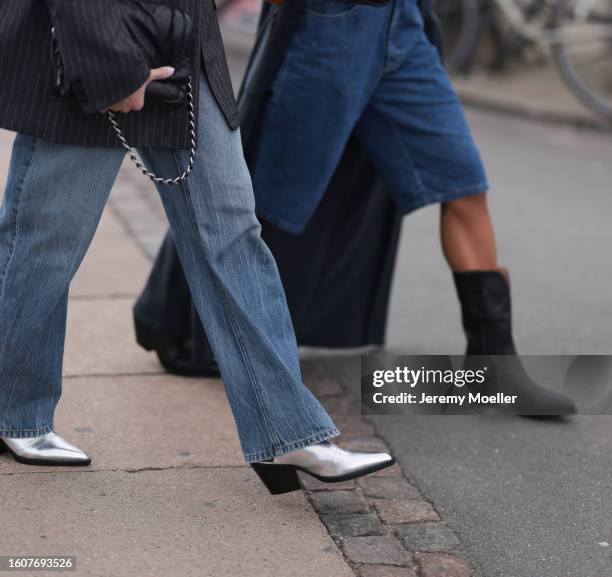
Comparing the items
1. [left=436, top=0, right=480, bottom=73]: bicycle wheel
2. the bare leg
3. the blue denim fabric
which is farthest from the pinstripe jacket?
[left=436, top=0, right=480, bottom=73]: bicycle wheel

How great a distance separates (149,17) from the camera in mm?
2494

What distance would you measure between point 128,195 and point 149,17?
3.93m

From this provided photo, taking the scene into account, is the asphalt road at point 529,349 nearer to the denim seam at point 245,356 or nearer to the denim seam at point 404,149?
the denim seam at point 245,356

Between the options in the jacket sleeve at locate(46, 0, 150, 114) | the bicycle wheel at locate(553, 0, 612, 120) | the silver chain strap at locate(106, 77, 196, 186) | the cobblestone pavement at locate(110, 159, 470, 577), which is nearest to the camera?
the jacket sleeve at locate(46, 0, 150, 114)

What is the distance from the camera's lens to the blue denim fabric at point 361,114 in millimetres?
3357

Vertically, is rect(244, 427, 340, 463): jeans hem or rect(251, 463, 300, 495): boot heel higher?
rect(244, 427, 340, 463): jeans hem

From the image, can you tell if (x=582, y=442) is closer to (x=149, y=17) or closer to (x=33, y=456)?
(x=33, y=456)

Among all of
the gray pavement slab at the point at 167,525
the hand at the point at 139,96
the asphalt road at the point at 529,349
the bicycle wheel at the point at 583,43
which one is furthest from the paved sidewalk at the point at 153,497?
the bicycle wheel at the point at 583,43

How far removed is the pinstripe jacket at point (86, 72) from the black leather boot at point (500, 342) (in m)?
1.15

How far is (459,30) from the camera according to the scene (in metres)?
10.3

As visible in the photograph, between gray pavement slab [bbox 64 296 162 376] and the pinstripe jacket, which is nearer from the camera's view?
the pinstripe jacket

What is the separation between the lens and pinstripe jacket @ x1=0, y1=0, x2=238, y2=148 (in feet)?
7.93

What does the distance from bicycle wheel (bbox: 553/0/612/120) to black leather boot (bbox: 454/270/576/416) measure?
4891 millimetres

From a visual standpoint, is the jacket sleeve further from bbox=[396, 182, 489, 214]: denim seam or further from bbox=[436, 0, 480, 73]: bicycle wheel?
bbox=[436, 0, 480, 73]: bicycle wheel
